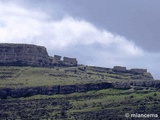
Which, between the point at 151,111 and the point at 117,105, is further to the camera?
the point at 117,105

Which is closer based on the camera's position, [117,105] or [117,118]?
[117,118]

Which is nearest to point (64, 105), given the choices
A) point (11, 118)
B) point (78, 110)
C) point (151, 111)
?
point (78, 110)

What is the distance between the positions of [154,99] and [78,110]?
30144 millimetres

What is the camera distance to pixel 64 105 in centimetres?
19812

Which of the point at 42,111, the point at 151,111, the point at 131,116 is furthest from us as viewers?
the point at 42,111

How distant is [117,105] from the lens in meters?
190

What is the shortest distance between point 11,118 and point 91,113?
27852mm

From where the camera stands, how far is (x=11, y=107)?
7721 inches

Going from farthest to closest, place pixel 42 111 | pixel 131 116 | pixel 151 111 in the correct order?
pixel 42 111 < pixel 151 111 < pixel 131 116

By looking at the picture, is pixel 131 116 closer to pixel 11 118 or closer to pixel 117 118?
pixel 117 118

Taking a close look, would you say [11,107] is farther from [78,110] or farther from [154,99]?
[154,99]

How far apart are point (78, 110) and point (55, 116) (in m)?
11.3

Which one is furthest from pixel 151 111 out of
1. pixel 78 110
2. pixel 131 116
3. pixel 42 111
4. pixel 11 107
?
pixel 11 107

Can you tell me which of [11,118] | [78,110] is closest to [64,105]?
[78,110]
